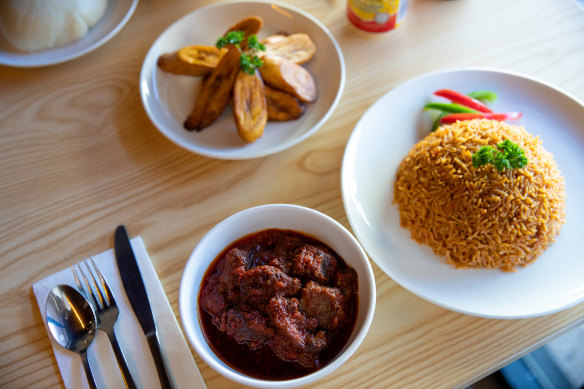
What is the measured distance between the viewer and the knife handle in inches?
39.3

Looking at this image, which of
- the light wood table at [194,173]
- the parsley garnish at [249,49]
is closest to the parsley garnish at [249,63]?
the parsley garnish at [249,49]

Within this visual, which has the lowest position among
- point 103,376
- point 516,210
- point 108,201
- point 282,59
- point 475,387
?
point 475,387

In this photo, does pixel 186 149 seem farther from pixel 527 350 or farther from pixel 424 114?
pixel 527 350

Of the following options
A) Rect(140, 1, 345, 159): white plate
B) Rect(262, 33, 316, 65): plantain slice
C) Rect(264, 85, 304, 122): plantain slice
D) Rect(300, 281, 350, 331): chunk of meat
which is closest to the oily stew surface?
Rect(300, 281, 350, 331): chunk of meat

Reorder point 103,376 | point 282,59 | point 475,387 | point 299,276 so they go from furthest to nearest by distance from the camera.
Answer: point 475,387, point 282,59, point 103,376, point 299,276

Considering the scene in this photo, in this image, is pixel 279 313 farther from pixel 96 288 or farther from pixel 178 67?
pixel 178 67

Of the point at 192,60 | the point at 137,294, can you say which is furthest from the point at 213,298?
the point at 192,60

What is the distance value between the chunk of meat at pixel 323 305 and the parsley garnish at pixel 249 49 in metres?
0.76

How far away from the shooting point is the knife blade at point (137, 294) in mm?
1022

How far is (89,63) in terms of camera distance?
5.30ft

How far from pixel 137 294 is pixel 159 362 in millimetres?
197

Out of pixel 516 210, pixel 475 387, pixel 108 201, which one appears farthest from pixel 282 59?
pixel 475 387

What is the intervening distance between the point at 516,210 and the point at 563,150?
331 millimetres

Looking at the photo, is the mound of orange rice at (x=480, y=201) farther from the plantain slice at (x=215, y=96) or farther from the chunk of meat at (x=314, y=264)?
the plantain slice at (x=215, y=96)
